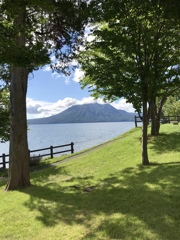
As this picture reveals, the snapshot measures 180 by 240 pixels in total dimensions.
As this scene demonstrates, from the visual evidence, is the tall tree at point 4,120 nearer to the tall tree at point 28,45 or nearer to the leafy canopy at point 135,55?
the tall tree at point 28,45

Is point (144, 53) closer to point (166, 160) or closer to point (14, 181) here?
point (166, 160)

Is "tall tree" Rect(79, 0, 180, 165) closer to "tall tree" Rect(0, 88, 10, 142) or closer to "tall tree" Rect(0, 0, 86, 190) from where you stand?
"tall tree" Rect(0, 0, 86, 190)

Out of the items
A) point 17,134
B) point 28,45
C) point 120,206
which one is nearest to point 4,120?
point 17,134

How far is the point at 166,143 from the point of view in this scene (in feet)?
54.0

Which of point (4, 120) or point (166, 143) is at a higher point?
point (4, 120)

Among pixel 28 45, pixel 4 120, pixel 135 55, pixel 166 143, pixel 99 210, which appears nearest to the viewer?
pixel 99 210

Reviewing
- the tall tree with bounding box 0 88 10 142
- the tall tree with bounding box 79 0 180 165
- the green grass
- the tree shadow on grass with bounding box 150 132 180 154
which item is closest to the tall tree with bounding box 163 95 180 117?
the tree shadow on grass with bounding box 150 132 180 154

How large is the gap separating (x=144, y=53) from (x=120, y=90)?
207 centimetres

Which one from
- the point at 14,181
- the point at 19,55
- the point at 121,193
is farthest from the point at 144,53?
the point at 14,181

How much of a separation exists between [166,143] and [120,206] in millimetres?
11139

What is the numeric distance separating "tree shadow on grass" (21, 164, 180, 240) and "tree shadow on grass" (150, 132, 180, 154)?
553 cm

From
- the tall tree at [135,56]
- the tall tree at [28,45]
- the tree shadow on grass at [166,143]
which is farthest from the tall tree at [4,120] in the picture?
the tree shadow on grass at [166,143]

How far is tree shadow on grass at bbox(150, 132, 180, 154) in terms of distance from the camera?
49.7 ft

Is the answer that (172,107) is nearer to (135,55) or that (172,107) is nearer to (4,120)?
(4,120)
